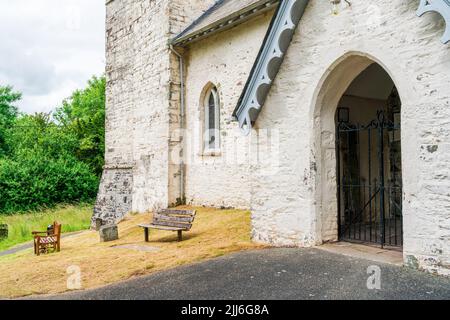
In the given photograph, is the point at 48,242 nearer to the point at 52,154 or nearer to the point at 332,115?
the point at 332,115

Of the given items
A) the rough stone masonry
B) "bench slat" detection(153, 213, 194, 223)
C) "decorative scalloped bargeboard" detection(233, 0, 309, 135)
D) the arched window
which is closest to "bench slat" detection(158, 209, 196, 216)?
"bench slat" detection(153, 213, 194, 223)

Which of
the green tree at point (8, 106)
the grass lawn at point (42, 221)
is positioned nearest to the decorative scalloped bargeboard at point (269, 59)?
the grass lawn at point (42, 221)

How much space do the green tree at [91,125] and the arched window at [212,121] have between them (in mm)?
16035

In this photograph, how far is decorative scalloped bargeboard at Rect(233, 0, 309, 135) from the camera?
764cm

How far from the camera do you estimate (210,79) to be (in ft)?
44.0

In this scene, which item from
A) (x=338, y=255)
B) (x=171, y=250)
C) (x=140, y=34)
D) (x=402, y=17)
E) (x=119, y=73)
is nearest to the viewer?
(x=402, y=17)

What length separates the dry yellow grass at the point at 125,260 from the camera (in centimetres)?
700

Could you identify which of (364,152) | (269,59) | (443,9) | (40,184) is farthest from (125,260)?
(40,184)

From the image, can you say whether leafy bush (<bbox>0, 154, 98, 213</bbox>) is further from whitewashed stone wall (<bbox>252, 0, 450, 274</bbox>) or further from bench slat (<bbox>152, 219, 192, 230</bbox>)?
whitewashed stone wall (<bbox>252, 0, 450, 274</bbox>)

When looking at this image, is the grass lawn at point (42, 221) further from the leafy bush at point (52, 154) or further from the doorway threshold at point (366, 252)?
the doorway threshold at point (366, 252)

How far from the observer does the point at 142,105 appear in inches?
626

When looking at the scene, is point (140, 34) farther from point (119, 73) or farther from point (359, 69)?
point (359, 69)
